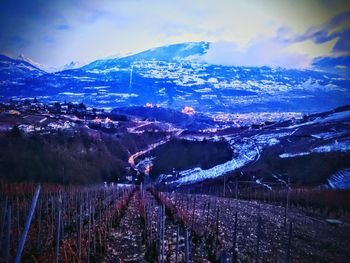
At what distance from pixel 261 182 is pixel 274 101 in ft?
512

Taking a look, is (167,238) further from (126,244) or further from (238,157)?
(238,157)

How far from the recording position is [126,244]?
14602mm

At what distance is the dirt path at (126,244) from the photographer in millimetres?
12578

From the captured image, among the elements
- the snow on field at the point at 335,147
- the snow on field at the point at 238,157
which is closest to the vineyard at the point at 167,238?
the snow on field at the point at 238,157

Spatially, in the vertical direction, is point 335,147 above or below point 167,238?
above

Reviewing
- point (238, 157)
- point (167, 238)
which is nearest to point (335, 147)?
point (238, 157)

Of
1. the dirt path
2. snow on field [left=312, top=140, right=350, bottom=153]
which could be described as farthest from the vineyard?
snow on field [left=312, top=140, right=350, bottom=153]

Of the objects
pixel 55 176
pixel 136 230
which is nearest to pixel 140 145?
pixel 55 176

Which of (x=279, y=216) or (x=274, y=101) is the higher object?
(x=274, y=101)

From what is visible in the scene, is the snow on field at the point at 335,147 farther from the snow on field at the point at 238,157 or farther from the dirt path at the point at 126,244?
the dirt path at the point at 126,244

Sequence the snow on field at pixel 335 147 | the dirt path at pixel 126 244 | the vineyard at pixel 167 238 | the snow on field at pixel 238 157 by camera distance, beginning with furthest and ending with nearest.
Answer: the snow on field at pixel 238 157
the snow on field at pixel 335 147
the dirt path at pixel 126 244
the vineyard at pixel 167 238

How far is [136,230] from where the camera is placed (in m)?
17.7

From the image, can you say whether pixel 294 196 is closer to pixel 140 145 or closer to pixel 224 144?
pixel 224 144

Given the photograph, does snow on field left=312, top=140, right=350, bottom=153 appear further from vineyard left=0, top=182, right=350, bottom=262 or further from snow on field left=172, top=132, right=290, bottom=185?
vineyard left=0, top=182, right=350, bottom=262
